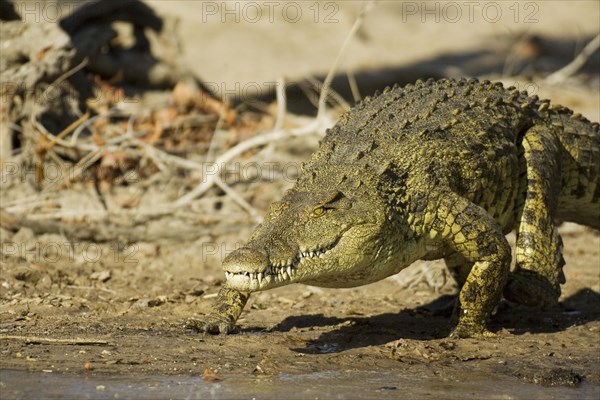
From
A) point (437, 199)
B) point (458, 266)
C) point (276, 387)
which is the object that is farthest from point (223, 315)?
point (458, 266)

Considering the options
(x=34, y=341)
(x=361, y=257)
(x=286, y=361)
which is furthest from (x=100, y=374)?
(x=361, y=257)

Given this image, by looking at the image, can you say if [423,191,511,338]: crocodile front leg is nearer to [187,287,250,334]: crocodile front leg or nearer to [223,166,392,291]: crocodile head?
[223,166,392,291]: crocodile head

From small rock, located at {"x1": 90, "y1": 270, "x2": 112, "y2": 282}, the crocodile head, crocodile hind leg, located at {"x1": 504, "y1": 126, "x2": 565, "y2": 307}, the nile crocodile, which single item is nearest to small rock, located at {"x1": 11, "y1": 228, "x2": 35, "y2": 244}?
small rock, located at {"x1": 90, "y1": 270, "x2": 112, "y2": 282}

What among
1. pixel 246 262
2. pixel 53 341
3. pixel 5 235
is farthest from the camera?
pixel 5 235

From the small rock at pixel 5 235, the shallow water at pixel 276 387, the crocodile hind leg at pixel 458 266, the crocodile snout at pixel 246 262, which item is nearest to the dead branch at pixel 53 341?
the shallow water at pixel 276 387

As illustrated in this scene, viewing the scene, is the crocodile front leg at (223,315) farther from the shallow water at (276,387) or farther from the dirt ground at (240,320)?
the shallow water at (276,387)

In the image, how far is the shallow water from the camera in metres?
4.97

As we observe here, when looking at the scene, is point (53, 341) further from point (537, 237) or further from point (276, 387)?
point (537, 237)

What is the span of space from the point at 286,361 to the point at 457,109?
241cm

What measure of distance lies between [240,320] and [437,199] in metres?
1.76

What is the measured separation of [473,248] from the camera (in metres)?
6.45

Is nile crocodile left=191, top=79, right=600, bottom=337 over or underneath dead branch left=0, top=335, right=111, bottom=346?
over

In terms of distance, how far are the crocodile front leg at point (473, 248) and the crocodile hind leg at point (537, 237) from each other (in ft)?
1.39

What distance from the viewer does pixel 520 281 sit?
699 cm
